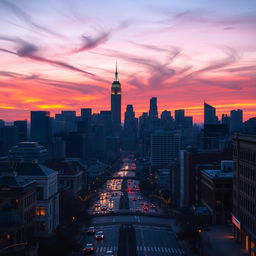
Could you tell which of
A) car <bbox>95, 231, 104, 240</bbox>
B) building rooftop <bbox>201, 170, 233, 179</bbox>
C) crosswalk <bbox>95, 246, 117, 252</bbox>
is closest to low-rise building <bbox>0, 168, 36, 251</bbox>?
crosswalk <bbox>95, 246, 117, 252</bbox>

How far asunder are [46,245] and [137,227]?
80.6ft

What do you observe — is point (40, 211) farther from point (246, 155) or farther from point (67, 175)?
point (67, 175)

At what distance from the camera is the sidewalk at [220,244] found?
161ft

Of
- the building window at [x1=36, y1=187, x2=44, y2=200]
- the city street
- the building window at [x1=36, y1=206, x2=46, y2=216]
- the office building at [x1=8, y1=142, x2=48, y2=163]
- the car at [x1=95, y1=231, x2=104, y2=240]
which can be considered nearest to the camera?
the city street

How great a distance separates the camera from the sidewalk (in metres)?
49.0

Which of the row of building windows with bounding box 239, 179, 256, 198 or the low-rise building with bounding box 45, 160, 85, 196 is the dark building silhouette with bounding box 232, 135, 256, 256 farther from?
the low-rise building with bounding box 45, 160, 85, 196

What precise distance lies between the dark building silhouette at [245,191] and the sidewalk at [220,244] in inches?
36.9

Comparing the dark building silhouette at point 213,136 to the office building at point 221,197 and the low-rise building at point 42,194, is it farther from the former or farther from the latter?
the low-rise building at point 42,194

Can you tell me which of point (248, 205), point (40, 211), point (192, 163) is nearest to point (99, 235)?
point (40, 211)

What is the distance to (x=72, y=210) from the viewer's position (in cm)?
6994

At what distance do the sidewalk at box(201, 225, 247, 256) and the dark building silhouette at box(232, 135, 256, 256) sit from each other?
3.07 feet

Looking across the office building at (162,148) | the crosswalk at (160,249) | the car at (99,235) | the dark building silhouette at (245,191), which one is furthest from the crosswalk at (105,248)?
the office building at (162,148)

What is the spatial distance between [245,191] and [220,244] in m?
6.29

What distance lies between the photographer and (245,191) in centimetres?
5228
